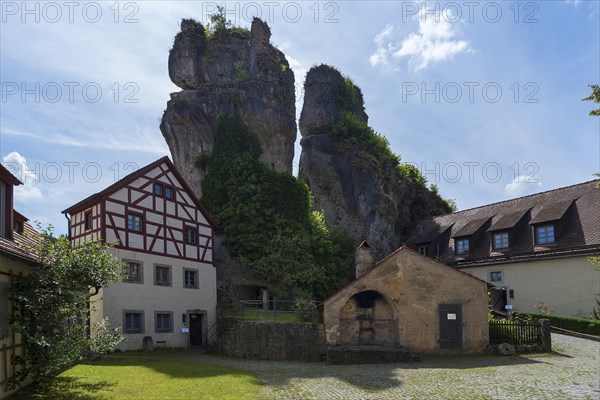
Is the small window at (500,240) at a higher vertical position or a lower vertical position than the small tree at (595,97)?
lower

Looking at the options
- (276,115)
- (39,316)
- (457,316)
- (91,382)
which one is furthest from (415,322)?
(276,115)

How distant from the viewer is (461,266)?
37719 mm

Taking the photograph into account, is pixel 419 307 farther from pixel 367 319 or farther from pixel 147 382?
pixel 147 382

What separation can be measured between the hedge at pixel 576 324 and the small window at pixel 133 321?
20.2 metres

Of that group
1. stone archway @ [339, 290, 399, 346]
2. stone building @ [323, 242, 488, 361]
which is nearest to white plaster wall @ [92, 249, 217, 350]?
stone building @ [323, 242, 488, 361]

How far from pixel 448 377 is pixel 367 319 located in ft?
25.6

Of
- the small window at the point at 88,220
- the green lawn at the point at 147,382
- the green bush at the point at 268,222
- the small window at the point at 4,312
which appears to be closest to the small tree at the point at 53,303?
the small window at the point at 4,312

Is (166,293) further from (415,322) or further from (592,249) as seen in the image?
(592,249)

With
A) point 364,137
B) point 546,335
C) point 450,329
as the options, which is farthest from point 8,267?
point 364,137

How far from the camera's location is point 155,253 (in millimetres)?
27672

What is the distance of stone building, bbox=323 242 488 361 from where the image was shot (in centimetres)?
2339

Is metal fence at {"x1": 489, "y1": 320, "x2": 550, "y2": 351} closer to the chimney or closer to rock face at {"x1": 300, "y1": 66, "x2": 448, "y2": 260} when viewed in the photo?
the chimney

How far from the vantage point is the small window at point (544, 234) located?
32.4m

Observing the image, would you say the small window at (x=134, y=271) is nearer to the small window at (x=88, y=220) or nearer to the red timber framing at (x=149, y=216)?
the red timber framing at (x=149, y=216)
